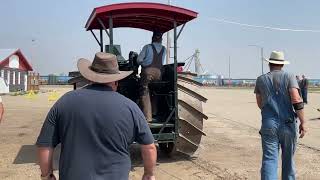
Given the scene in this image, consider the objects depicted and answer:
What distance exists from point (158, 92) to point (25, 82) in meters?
38.3

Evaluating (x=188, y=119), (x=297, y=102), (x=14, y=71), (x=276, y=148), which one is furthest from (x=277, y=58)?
(x=14, y=71)

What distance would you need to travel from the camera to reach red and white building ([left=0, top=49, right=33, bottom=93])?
39781mm

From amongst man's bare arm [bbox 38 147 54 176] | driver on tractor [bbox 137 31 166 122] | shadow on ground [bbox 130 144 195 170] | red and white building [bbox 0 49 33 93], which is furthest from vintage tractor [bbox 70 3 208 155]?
red and white building [bbox 0 49 33 93]

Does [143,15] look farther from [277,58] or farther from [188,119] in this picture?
[277,58]

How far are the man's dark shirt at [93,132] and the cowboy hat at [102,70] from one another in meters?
0.10

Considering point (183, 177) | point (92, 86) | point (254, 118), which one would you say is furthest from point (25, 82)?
point (92, 86)

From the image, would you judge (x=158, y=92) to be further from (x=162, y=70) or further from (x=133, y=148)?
(x=133, y=148)

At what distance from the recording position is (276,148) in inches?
233

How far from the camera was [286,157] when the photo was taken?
19.6 feet

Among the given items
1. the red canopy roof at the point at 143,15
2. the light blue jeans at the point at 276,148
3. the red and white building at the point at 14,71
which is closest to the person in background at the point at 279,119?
the light blue jeans at the point at 276,148

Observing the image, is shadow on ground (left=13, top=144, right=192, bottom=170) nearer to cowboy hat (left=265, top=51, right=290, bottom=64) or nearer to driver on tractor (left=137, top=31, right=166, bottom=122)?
driver on tractor (left=137, top=31, right=166, bottom=122)

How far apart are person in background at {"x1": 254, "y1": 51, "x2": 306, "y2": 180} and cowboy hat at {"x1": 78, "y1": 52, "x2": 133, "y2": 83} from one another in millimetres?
2850

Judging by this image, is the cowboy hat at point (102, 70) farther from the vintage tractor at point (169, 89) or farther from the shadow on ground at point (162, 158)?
the shadow on ground at point (162, 158)

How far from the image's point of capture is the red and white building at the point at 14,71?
39781 millimetres
